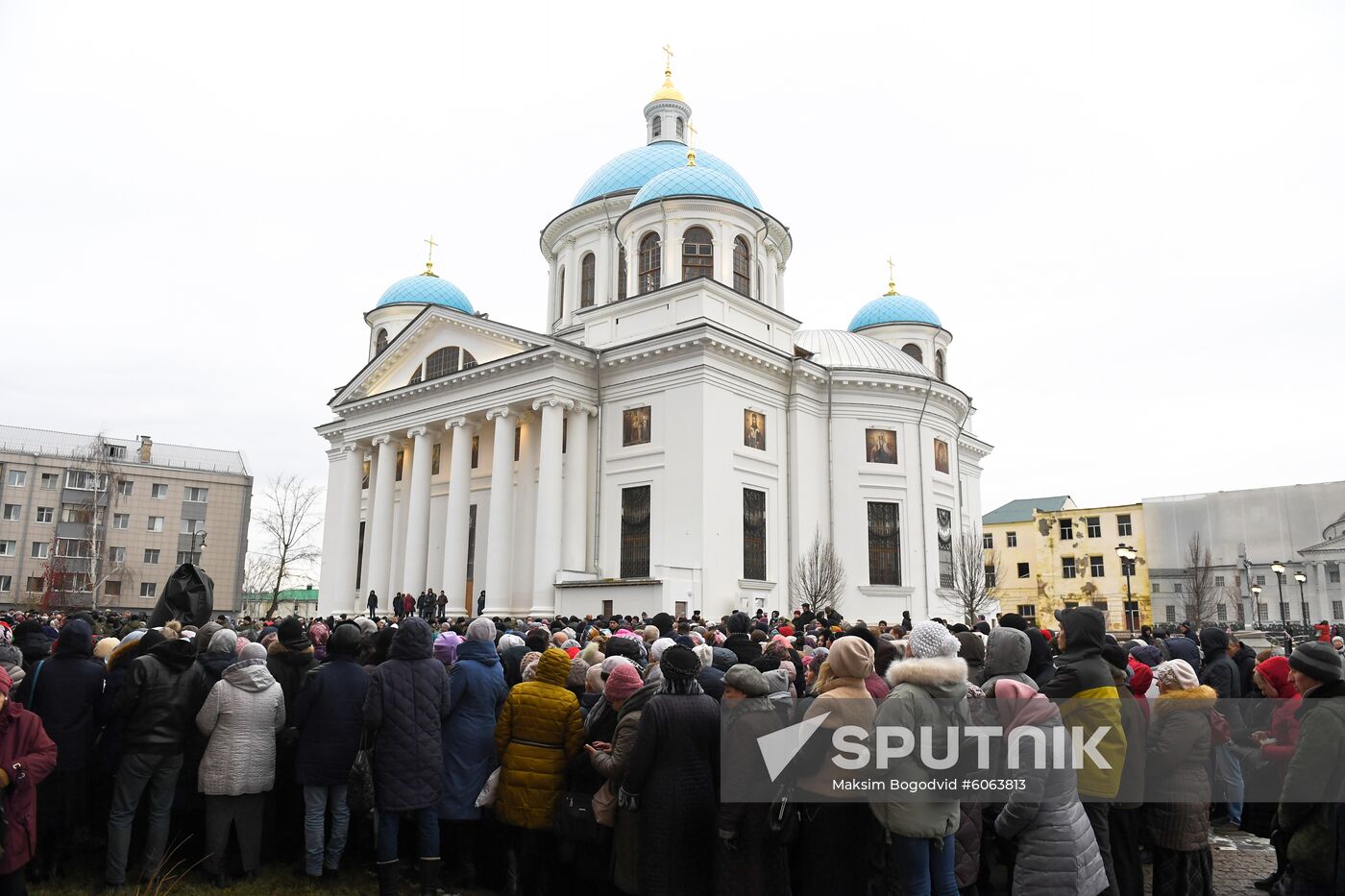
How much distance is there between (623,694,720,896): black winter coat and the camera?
517cm

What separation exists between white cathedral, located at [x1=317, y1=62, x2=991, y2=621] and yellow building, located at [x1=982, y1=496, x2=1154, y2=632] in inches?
1242

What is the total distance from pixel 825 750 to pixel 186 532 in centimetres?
6346

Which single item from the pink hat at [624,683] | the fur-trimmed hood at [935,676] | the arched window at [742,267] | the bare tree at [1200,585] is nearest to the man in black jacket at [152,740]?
the pink hat at [624,683]

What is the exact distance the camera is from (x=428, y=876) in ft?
22.0

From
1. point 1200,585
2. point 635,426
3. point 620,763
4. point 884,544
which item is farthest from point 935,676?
point 1200,585

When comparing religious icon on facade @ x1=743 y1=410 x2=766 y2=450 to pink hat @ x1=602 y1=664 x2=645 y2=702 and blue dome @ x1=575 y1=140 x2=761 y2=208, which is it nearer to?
blue dome @ x1=575 y1=140 x2=761 y2=208

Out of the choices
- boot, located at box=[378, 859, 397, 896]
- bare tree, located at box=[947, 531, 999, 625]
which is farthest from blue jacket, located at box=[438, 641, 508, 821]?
bare tree, located at box=[947, 531, 999, 625]

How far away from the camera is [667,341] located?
2802 cm

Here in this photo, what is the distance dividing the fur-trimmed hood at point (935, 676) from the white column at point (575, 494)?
2440 centimetres

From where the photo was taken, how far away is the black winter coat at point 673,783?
17.0 feet

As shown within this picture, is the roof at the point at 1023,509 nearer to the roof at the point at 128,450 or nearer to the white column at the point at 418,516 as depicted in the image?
the white column at the point at 418,516

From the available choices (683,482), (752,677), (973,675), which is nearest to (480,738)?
(752,677)

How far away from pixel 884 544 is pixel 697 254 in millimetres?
12259

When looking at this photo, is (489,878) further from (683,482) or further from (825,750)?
(683,482)
